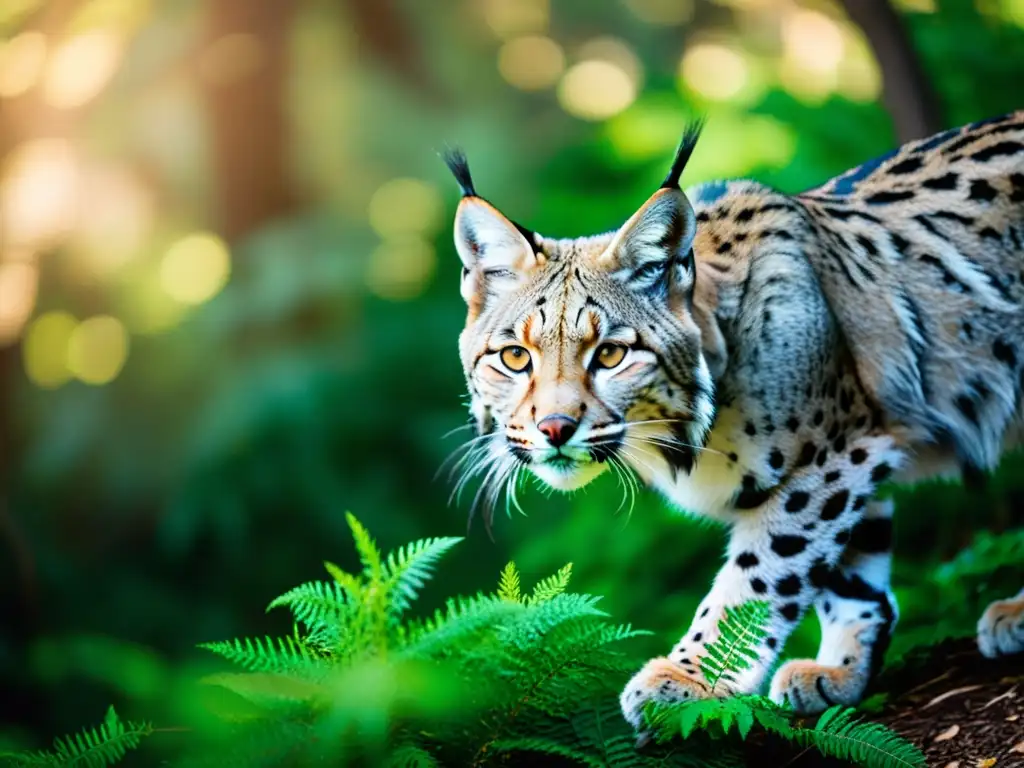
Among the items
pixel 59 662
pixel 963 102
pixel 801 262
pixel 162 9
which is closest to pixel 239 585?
pixel 59 662

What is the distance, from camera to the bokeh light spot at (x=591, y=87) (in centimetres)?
1407

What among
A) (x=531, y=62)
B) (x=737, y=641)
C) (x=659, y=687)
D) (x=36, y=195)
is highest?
(x=531, y=62)

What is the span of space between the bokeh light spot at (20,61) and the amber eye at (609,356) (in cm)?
1011

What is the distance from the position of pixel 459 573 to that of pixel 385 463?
4.31ft

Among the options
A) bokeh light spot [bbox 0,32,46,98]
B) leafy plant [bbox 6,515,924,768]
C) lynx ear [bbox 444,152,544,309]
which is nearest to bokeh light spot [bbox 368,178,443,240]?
bokeh light spot [bbox 0,32,46,98]

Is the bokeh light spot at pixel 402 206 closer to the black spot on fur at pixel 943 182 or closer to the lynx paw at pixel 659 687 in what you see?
the black spot on fur at pixel 943 182

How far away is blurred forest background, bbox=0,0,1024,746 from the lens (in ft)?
34.4

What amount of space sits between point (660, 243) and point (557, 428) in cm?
76

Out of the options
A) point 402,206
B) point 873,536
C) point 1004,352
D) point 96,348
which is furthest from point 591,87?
point 873,536

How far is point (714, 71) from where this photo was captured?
11461 mm

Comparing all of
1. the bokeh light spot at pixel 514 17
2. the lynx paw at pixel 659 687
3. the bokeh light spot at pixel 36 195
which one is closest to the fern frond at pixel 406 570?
the lynx paw at pixel 659 687

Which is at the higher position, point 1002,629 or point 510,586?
point 510,586

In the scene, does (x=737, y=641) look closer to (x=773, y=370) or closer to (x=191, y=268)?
(x=773, y=370)

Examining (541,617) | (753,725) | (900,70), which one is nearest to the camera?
(541,617)
